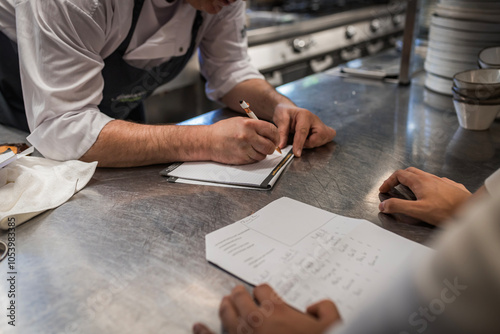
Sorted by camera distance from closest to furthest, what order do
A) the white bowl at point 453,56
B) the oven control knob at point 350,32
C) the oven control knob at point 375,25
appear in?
the white bowl at point 453,56, the oven control knob at point 350,32, the oven control knob at point 375,25

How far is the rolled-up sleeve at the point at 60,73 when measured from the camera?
3.28 feet

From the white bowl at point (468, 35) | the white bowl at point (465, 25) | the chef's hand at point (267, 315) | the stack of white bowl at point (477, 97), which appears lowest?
the chef's hand at point (267, 315)

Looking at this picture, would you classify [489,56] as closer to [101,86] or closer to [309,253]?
[309,253]

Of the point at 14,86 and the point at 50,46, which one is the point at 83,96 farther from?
the point at 14,86

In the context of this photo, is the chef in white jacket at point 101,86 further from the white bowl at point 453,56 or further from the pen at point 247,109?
the white bowl at point 453,56

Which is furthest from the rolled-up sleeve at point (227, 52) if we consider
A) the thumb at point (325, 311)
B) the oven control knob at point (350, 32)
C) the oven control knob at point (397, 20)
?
the oven control knob at point (397, 20)

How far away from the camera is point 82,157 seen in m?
1.08

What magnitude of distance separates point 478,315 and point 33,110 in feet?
3.51

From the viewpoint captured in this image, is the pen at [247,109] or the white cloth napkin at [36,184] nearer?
the white cloth napkin at [36,184]

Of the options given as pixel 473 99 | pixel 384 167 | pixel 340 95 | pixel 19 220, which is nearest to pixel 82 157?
pixel 19 220

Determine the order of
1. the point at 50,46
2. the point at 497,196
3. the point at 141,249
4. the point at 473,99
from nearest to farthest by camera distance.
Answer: the point at 497,196 → the point at 141,249 → the point at 50,46 → the point at 473,99

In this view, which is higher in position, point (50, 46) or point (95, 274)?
point (50, 46)

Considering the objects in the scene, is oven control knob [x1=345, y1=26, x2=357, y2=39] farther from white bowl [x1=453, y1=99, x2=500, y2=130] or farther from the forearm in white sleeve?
the forearm in white sleeve

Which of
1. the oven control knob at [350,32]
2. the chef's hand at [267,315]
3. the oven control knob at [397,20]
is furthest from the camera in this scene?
the oven control knob at [397,20]
